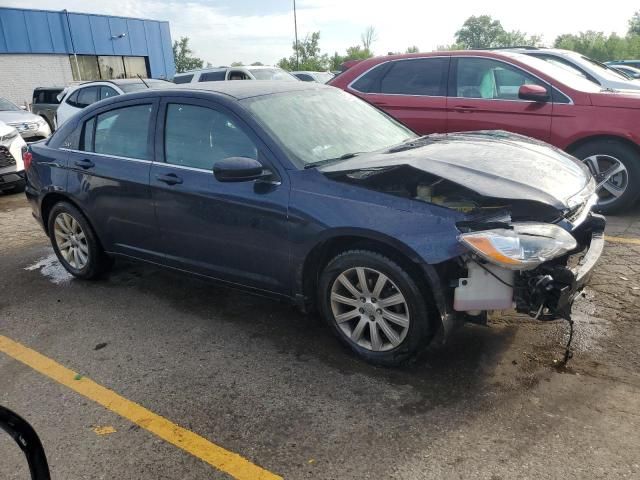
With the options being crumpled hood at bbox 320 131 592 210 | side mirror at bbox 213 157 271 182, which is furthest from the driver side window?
side mirror at bbox 213 157 271 182

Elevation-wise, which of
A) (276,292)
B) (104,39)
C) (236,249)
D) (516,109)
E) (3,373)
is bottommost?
(3,373)

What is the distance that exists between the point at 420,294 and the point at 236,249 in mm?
1301

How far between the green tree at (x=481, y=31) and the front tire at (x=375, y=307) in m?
102

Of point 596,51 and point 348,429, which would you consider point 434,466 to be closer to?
point 348,429

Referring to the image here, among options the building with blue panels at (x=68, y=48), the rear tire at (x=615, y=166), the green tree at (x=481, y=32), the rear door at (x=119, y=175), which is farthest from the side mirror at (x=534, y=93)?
the green tree at (x=481, y=32)

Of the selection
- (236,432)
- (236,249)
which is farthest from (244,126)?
(236,432)

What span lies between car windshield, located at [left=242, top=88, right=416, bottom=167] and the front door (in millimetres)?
189

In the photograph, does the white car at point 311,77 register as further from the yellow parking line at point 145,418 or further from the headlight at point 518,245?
the headlight at point 518,245

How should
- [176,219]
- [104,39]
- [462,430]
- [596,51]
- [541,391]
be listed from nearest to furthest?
[462,430]
[541,391]
[176,219]
[104,39]
[596,51]

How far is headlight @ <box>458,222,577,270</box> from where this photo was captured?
8.63 feet

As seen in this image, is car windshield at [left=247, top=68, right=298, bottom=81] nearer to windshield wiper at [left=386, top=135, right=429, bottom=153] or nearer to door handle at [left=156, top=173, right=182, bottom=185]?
windshield wiper at [left=386, top=135, right=429, bottom=153]

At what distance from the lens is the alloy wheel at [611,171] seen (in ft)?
18.3

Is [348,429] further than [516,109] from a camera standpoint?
No

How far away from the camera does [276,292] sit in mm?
3500
